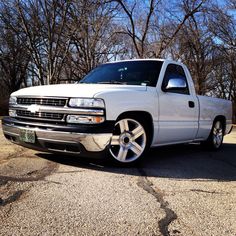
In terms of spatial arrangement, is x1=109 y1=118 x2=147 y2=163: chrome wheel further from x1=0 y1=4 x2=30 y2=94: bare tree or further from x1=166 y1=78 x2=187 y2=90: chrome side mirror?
x1=0 y1=4 x2=30 y2=94: bare tree

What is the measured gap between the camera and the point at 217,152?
7781mm

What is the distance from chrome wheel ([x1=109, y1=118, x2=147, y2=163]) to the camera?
17.0 feet

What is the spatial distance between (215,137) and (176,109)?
7.32 ft

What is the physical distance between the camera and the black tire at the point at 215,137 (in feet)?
25.6

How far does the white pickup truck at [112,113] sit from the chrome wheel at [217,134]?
1.18 m

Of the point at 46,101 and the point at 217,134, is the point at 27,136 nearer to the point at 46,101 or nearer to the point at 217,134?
the point at 46,101

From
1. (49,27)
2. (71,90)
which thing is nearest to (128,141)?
(71,90)

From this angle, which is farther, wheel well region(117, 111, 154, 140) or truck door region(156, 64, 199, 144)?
truck door region(156, 64, 199, 144)

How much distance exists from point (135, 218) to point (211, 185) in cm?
165

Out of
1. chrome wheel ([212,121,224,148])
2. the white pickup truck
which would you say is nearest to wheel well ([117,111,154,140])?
the white pickup truck

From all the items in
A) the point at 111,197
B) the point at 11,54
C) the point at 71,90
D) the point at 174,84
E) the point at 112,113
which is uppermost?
the point at 11,54

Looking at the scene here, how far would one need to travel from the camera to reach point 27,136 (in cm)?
511

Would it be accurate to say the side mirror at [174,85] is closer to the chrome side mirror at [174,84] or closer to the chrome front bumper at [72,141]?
the chrome side mirror at [174,84]

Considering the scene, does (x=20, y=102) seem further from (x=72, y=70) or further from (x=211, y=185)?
(x=72, y=70)
